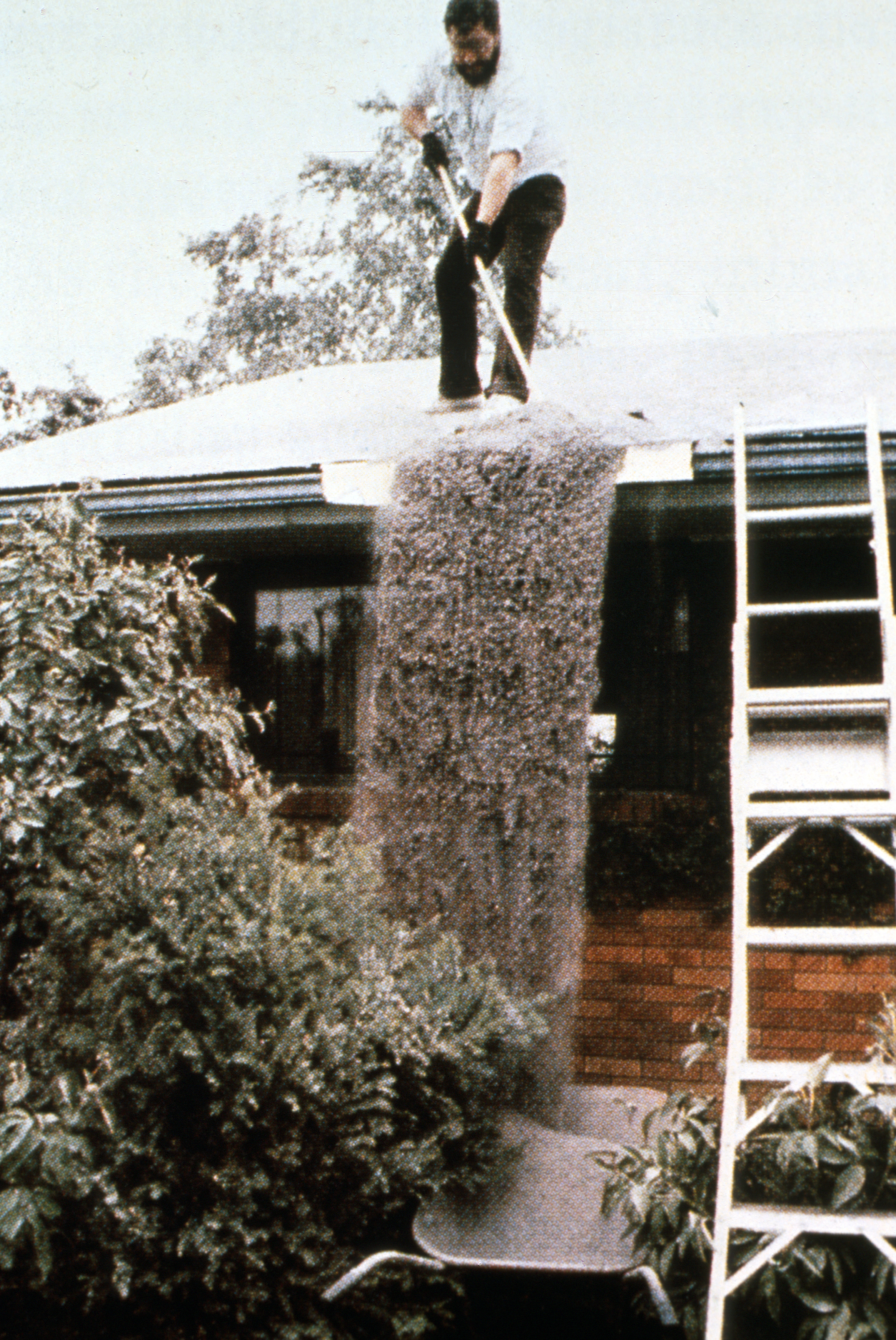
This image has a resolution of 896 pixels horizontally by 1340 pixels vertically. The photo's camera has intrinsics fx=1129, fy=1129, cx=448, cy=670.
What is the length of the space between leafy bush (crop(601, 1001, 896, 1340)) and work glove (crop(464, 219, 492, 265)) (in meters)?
3.91

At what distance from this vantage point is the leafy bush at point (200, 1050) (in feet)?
9.55

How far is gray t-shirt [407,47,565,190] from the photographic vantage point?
5.29m

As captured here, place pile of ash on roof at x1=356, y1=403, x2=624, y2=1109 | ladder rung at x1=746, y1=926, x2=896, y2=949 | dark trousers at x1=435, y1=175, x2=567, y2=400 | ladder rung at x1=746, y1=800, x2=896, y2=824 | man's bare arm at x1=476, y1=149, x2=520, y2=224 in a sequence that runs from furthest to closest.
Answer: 1. dark trousers at x1=435, y1=175, x2=567, y2=400
2. man's bare arm at x1=476, y1=149, x2=520, y2=224
3. pile of ash on roof at x1=356, y1=403, x2=624, y2=1109
4. ladder rung at x1=746, y1=800, x2=896, y2=824
5. ladder rung at x1=746, y1=926, x2=896, y2=949

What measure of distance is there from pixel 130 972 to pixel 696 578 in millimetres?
3076

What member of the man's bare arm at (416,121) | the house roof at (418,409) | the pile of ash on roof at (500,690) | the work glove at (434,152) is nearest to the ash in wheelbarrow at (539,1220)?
the pile of ash on roof at (500,690)

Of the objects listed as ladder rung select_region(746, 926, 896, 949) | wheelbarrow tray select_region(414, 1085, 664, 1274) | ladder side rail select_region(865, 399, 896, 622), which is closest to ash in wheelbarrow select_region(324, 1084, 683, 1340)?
wheelbarrow tray select_region(414, 1085, 664, 1274)

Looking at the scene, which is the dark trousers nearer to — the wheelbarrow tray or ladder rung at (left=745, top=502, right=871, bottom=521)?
ladder rung at (left=745, top=502, right=871, bottom=521)

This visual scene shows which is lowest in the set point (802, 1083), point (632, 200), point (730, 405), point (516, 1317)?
point (516, 1317)

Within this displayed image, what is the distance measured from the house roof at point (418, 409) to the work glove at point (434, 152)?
123cm

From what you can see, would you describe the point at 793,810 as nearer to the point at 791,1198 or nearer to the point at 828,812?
the point at 828,812

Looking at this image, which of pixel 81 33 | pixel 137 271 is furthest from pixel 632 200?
pixel 137 271

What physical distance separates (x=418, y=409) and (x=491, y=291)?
2045mm

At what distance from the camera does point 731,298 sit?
17.2 meters

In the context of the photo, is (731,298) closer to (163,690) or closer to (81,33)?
(81,33)
